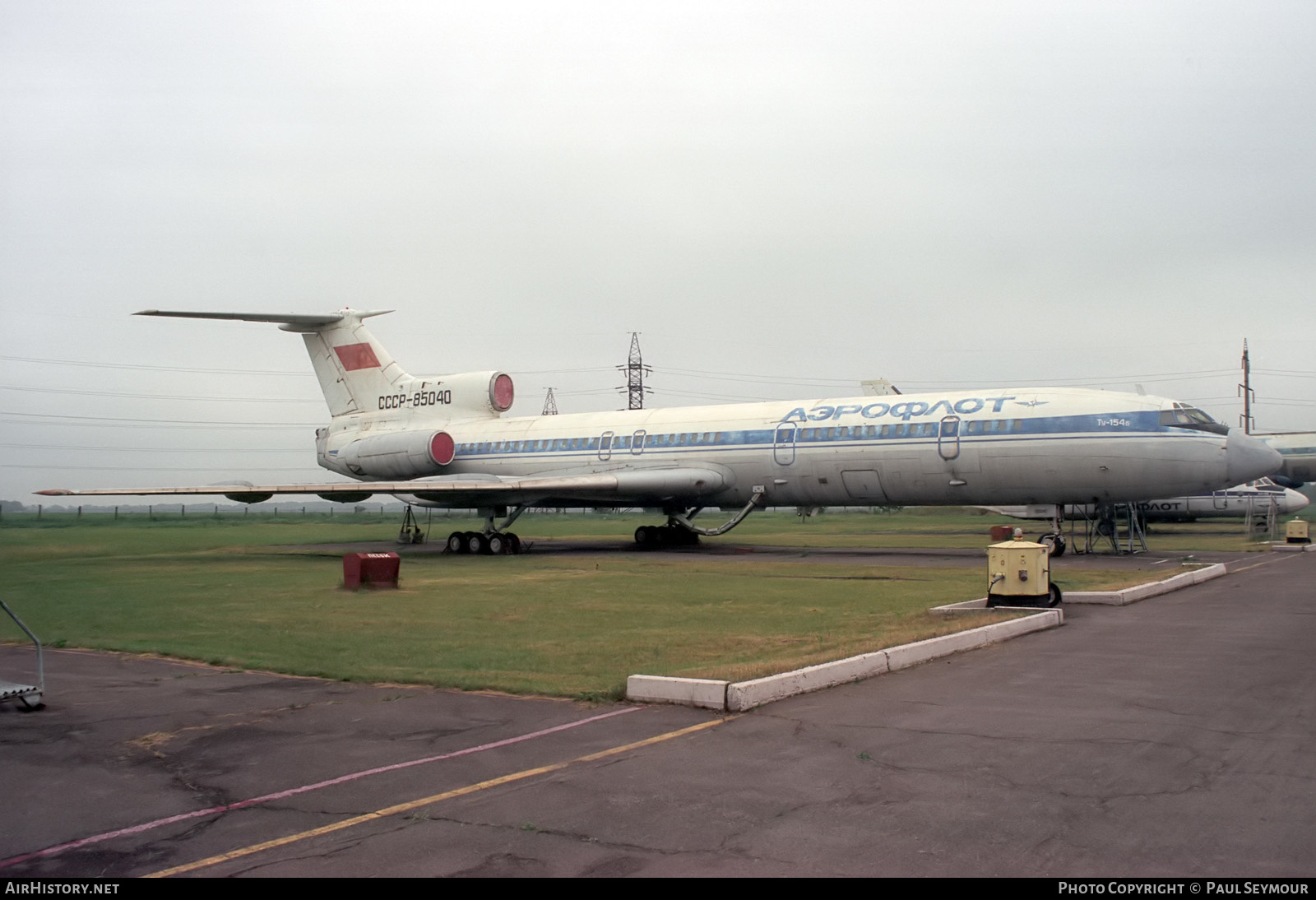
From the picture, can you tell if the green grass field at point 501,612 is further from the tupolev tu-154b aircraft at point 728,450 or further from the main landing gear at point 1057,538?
the main landing gear at point 1057,538

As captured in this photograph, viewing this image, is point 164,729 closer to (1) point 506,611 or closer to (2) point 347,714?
(2) point 347,714

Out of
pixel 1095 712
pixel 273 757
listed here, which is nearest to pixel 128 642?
pixel 273 757

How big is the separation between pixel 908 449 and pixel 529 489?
33.9 feet

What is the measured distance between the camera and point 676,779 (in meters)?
5.53

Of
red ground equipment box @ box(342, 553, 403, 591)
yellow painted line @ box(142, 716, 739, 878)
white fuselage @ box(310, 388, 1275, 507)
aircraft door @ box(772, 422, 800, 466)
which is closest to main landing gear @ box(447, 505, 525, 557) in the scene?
white fuselage @ box(310, 388, 1275, 507)

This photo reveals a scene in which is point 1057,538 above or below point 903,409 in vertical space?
below

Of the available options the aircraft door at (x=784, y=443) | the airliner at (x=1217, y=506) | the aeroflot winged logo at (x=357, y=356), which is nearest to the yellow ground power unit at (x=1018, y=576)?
the aircraft door at (x=784, y=443)

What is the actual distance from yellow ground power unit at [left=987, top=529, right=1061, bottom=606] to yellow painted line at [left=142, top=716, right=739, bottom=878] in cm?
722

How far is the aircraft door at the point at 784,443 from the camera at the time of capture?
27.0 metres

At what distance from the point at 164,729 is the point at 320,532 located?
38.6 m

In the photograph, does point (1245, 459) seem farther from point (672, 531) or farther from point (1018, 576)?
point (672, 531)

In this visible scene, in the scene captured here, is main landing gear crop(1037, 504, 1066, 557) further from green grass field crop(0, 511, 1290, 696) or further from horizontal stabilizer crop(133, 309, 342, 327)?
horizontal stabilizer crop(133, 309, 342, 327)

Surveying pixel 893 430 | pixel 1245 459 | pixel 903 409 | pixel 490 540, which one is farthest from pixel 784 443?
pixel 1245 459
